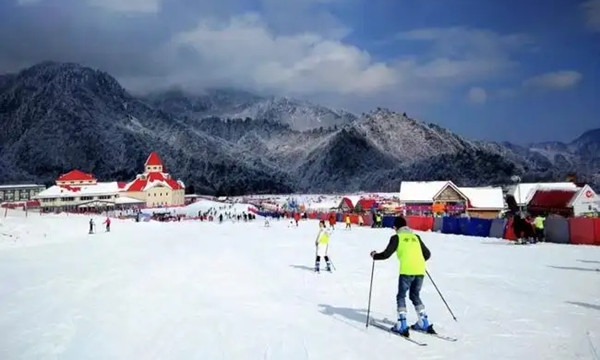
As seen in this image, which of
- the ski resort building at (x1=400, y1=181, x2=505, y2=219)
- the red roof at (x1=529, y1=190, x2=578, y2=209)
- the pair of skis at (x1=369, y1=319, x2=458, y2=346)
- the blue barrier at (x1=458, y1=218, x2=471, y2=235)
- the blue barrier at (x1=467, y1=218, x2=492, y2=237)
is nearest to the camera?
the pair of skis at (x1=369, y1=319, x2=458, y2=346)

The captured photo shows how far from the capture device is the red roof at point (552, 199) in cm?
5994

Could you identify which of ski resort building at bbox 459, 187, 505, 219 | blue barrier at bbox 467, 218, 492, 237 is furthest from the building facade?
blue barrier at bbox 467, 218, 492, 237

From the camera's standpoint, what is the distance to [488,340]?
28.0ft

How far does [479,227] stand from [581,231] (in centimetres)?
949

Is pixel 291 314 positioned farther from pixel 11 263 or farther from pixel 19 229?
pixel 19 229

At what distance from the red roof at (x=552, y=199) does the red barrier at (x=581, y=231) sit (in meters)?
36.7

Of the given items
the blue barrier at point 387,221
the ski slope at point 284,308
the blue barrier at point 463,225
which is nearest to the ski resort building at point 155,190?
the blue barrier at point 387,221

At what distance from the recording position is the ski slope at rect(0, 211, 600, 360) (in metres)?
8.33

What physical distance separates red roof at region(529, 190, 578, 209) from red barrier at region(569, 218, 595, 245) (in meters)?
36.7

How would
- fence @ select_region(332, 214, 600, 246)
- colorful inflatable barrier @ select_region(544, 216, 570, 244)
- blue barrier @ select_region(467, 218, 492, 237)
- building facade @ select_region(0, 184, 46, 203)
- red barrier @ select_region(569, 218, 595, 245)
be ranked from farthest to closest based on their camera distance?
building facade @ select_region(0, 184, 46, 203) → blue barrier @ select_region(467, 218, 492, 237) → colorful inflatable barrier @ select_region(544, 216, 570, 244) → fence @ select_region(332, 214, 600, 246) → red barrier @ select_region(569, 218, 595, 245)

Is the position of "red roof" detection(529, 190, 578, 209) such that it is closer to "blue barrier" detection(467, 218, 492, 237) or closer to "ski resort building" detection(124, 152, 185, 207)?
"blue barrier" detection(467, 218, 492, 237)

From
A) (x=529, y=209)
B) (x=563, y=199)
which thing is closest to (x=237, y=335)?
(x=563, y=199)

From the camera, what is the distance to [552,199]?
62531mm

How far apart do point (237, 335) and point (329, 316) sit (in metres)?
2.24
